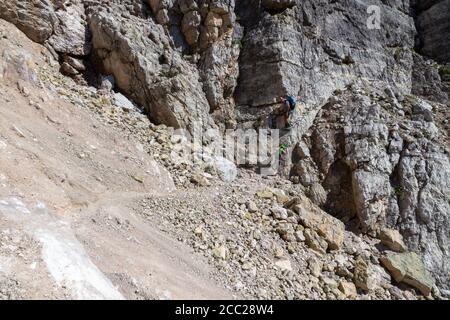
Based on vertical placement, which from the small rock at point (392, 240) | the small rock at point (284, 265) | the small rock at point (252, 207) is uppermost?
the small rock at point (252, 207)

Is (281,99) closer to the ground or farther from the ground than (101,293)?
farther from the ground

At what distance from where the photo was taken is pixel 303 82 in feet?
56.1

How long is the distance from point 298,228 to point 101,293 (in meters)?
6.87

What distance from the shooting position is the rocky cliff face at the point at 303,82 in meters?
13.6

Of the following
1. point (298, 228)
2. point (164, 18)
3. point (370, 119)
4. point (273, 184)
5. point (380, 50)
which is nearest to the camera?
point (298, 228)

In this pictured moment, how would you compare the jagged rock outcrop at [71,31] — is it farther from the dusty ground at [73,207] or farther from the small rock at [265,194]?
the small rock at [265,194]

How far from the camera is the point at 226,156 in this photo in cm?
1451

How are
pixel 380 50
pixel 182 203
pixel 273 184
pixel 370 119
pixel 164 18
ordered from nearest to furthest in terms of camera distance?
pixel 182 203 < pixel 273 184 < pixel 370 119 < pixel 164 18 < pixel 380 50

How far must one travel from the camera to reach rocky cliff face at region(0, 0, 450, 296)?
13625mm

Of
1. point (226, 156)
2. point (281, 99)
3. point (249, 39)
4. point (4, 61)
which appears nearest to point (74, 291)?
point (4, 61)

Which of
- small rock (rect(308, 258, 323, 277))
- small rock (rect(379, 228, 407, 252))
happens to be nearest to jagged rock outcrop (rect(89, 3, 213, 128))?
small rock (rect(308, 258, 323, 277))

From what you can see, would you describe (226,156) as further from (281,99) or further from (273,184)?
(281,99)

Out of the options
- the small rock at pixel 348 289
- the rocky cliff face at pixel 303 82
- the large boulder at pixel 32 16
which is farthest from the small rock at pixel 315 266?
the large boulder at pixel 32 16

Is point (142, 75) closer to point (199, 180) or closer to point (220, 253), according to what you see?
point (199, 180)
